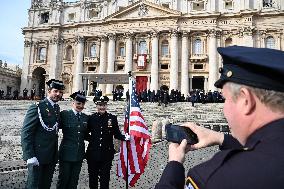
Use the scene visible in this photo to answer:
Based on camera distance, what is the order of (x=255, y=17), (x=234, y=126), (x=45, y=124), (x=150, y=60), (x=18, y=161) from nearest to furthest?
1. (x=234, y=126)
2. (x=45, y=124)
3. (x=18, y=161)
4. (x=255, y=17)
5. (x=150, y=60)

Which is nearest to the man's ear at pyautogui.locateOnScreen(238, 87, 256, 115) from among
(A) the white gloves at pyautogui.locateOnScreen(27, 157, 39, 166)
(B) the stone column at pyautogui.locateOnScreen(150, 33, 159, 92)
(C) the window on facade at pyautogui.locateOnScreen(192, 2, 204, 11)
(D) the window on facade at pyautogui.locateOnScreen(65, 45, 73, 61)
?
(A) the white gloves at pyautogui.locateOnScreen(27, 157, 39, 166)

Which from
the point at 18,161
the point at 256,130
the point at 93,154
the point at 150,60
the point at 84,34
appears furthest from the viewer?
the point at 84,34

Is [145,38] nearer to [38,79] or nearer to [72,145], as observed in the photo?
[38,79]

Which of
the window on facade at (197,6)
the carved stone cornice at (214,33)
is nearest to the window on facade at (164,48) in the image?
the carved stone cornice at (214,33)

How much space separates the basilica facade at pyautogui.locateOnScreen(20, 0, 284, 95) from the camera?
3519 cm

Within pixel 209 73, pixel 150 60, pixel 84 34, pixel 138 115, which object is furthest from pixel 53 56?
pixel 138 115

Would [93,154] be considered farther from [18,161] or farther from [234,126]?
[234,126]

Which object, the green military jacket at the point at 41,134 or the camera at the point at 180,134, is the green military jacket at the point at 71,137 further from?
the camera at the point at 180,134

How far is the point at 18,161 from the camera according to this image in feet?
25.4

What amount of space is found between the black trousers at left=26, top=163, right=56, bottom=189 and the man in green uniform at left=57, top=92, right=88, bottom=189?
256 mm

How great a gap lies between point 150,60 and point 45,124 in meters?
33.6

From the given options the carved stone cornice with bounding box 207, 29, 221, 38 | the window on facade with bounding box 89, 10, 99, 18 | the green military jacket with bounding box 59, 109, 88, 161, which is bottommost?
the green military jacket with bounding box 59, 109, 88, 161

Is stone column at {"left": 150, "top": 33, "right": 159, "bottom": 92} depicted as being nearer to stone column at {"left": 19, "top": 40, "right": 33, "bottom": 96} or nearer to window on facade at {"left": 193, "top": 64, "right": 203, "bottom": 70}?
window on facade at {"left": 193, "top": 64, "right": 203, "bottom": 70}

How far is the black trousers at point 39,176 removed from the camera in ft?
14.0
